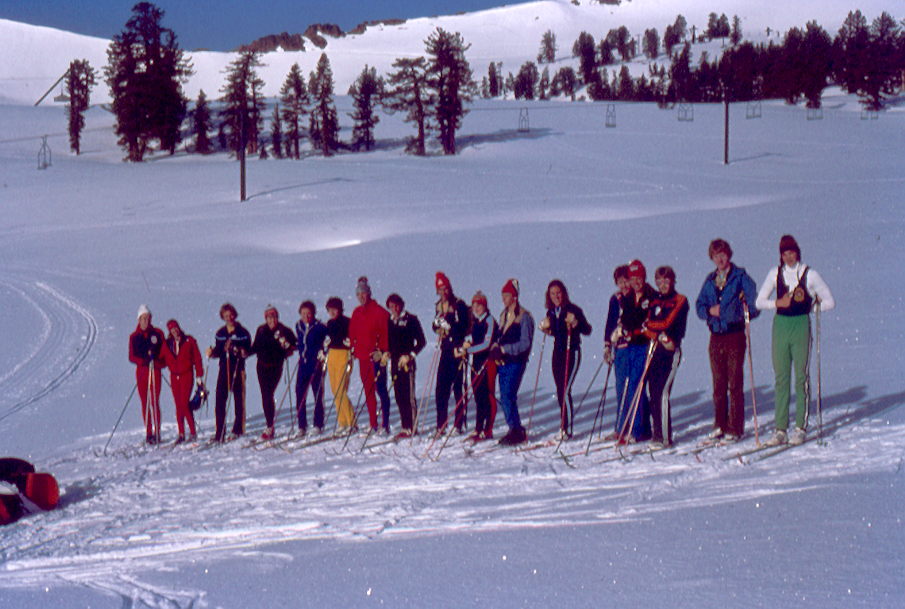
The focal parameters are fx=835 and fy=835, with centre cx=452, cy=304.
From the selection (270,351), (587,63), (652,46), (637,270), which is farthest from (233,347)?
(652,46)

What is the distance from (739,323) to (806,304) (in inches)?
19.8

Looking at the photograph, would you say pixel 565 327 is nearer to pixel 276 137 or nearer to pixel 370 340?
pixel 370 340

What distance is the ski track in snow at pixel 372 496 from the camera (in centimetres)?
476

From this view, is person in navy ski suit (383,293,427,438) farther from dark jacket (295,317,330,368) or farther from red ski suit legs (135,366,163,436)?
red ski suit legs (135,366,163,436)

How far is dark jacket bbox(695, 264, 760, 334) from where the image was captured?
6.07 meters

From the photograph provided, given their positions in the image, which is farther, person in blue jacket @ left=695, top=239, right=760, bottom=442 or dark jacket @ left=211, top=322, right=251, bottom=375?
dark jacket @ left=211, top=322, right=251, bottom=375

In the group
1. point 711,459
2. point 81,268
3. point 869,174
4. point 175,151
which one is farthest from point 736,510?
point 175,151

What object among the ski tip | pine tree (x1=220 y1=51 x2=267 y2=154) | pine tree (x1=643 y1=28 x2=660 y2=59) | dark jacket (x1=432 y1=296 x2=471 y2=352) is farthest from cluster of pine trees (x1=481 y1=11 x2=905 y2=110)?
the ski tip

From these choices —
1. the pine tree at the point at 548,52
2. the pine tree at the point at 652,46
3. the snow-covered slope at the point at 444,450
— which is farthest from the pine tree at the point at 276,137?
the pine tree at the point at 548,52

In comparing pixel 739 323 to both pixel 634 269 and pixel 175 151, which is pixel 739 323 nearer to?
pixel 634 269

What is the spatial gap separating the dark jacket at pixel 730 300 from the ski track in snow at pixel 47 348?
8.19m

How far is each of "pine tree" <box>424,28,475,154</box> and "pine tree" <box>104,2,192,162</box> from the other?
13832 millimetres

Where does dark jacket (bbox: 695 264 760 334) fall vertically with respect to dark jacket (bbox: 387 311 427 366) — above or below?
above

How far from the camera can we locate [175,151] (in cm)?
4494
